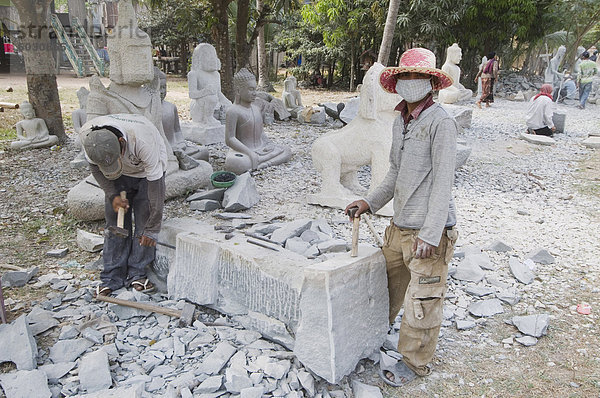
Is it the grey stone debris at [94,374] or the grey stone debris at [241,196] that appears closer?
the grey stone debris at [94,374]

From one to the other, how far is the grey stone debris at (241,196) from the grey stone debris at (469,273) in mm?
2274

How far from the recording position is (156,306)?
3016 millimetres

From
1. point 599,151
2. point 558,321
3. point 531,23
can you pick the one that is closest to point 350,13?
point 531,23

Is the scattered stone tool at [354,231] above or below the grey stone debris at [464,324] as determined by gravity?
above

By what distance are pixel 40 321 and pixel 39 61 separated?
5.83 meters

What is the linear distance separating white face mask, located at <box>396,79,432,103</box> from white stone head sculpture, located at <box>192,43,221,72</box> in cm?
698

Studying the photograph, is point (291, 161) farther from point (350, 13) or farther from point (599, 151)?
point (350, 13)

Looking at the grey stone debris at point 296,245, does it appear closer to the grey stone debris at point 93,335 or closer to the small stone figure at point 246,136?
the grey stone debris at point 93,335

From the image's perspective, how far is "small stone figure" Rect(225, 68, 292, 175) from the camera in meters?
6.35

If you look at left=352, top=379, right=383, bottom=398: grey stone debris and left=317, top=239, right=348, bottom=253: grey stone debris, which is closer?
left=352, top=379, right=383, bottom=398: grey stone debris

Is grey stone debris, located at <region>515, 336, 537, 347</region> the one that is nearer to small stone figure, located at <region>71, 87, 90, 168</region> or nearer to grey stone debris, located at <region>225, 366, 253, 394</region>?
grey stone debris, located at <region>225, 366, 253, 394</region>

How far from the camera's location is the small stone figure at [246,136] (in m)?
6.35

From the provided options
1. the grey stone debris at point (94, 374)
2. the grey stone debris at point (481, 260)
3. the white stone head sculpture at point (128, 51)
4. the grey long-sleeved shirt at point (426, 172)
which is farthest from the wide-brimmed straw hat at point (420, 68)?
the white stone head sculpture at point (128, 51)

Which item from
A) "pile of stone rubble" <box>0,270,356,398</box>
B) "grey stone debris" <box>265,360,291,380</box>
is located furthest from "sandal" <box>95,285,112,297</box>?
"grey stone debris" <box>265,360,291,380</box>
